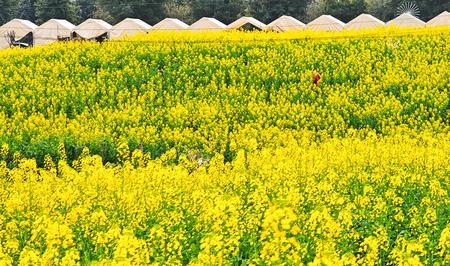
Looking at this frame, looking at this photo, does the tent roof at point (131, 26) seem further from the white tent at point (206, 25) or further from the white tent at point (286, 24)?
the white tent at point (286, 24)

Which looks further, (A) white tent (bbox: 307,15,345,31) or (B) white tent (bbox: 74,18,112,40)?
(B) white tent (bbox: 74,18,112,40)

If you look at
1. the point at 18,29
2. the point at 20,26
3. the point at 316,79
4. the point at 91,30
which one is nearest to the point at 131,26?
the point at 91,30

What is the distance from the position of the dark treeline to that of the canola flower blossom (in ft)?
114

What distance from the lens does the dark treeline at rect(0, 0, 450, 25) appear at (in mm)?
66688

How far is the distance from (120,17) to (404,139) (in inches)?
2166

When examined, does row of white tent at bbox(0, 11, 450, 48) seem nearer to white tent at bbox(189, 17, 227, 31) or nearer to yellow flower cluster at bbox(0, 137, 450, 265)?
white tent at bbox(189, 17, 227, 31)

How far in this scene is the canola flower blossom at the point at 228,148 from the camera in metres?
8.47

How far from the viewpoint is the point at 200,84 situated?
28750mm

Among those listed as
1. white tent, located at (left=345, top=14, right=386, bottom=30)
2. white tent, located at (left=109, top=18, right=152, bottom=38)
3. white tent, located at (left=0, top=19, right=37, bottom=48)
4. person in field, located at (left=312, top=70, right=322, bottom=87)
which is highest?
white tent, located at (left=345, top=14, right=386, bottom=30)

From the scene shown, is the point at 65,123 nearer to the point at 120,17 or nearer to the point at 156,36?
the point at 156,36

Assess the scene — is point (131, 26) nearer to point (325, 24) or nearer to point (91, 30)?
point (91, 30)

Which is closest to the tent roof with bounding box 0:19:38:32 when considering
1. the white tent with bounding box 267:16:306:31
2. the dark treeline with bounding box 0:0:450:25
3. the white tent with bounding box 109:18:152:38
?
the white tent with bounding box 109:18:152:38

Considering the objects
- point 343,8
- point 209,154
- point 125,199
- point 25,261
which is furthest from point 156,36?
point 343,8

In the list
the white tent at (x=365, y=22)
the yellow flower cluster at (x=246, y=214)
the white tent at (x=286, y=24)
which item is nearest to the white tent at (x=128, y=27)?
the white tent at (x=286, y=24)
